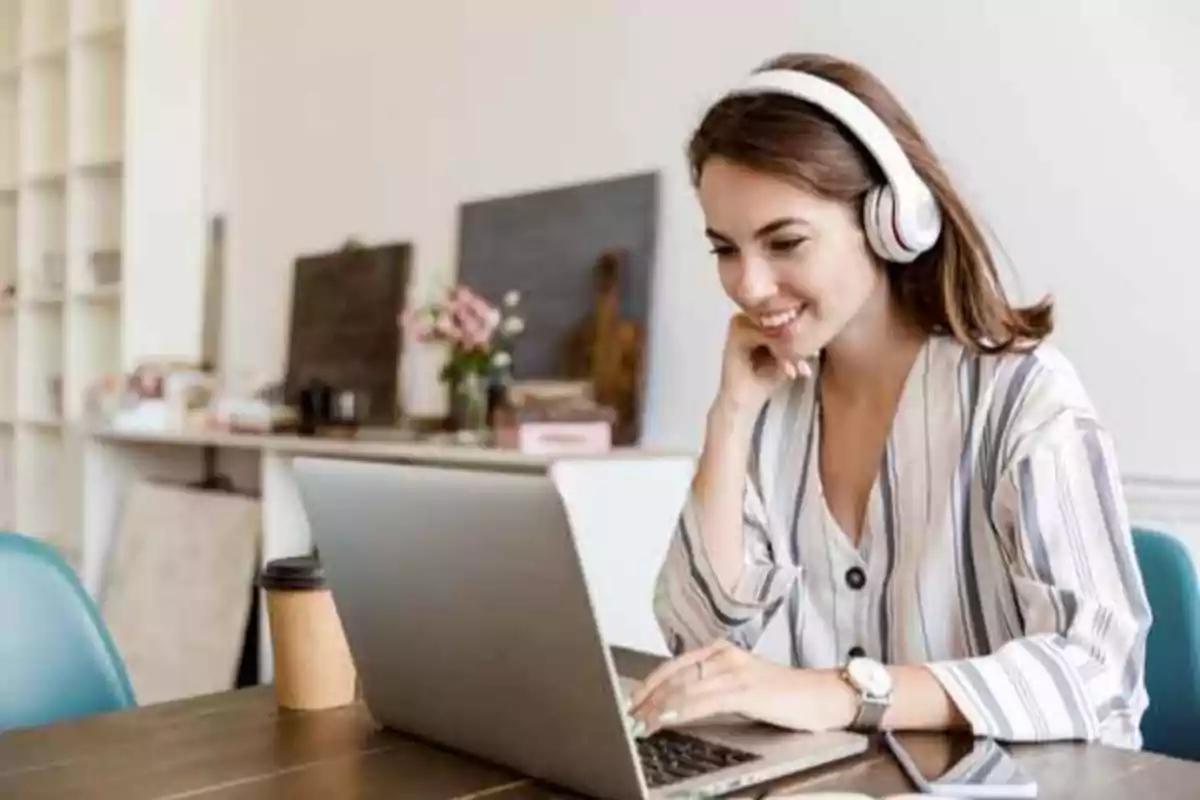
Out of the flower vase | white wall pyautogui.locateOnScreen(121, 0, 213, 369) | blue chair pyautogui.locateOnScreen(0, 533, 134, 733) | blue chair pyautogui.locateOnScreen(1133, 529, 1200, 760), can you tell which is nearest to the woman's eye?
blue chair pyautogui.locateOnScreen(1133, 529, 1200, 760)

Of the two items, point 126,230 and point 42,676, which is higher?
point 126,230

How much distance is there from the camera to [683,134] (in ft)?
8.34

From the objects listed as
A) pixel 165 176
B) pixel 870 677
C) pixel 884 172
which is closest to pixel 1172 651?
pixel 870 677

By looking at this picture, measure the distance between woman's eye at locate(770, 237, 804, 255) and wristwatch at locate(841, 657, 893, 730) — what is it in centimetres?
44

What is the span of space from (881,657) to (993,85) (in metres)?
1.06

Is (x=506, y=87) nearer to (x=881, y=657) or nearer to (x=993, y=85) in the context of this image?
(x=993, y=85)

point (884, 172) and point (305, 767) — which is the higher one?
point (884, 172)

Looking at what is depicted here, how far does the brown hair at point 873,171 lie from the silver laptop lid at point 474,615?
534mm

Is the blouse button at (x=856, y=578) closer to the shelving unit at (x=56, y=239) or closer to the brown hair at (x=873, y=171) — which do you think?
the brown hair at (x=873, y=171)

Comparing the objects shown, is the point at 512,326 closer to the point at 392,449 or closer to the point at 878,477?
the point at 392,449

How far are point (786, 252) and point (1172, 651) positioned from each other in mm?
623

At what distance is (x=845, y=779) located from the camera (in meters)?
1.00

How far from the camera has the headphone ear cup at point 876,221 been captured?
1.37 meters

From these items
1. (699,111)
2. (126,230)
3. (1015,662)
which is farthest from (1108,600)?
(126,230)
